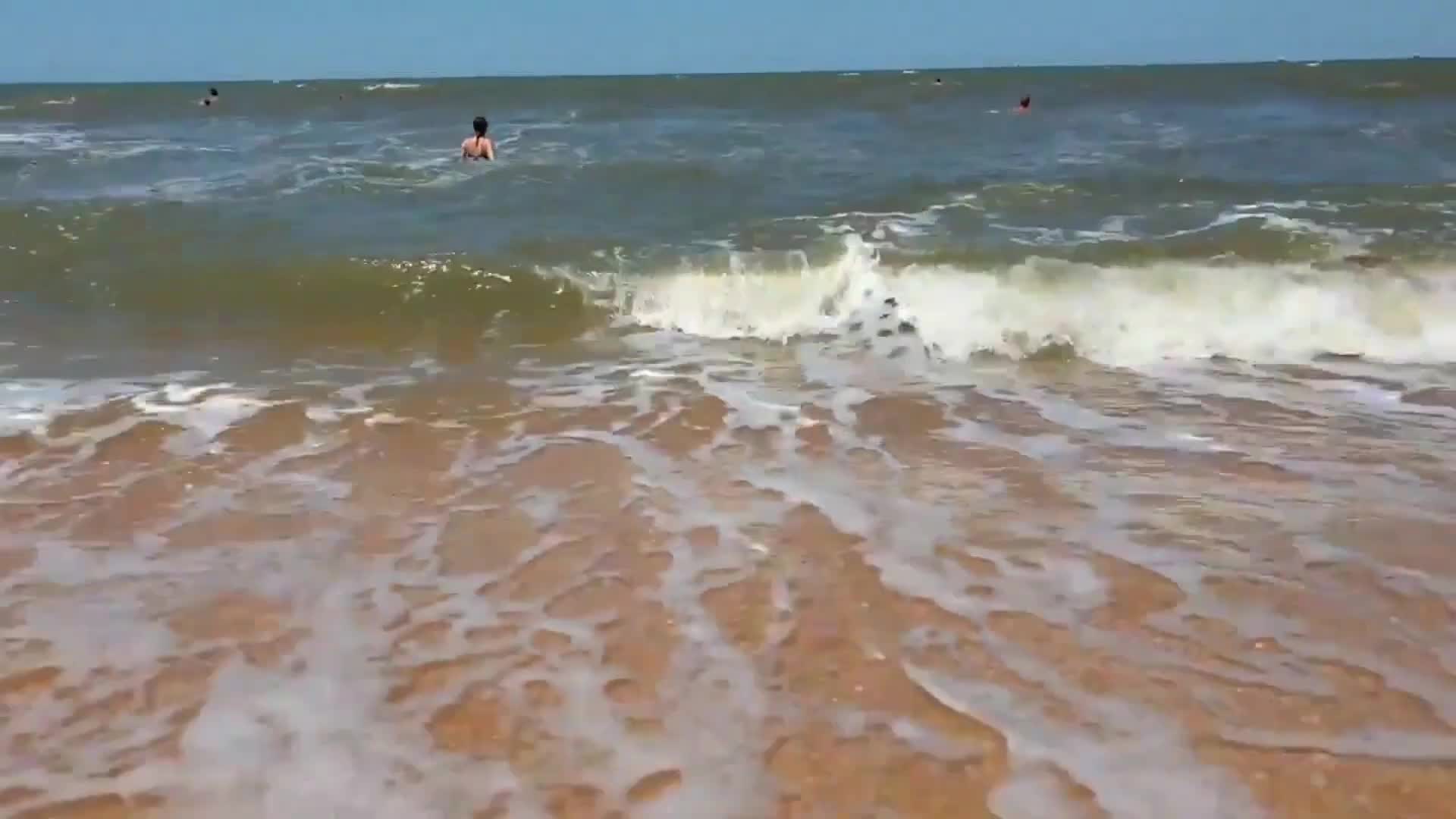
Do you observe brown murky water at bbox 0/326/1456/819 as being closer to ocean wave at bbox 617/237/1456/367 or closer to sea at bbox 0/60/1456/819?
sea at bbox 0/60/1456/819

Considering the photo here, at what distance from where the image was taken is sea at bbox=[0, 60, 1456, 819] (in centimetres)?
270

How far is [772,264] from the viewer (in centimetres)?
901

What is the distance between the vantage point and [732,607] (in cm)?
346

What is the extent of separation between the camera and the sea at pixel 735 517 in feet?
8.86

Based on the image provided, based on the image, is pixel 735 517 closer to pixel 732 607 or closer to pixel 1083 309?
pixel 732 607

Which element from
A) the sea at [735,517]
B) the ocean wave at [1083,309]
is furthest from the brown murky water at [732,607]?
the ocean wave at [1083,309]

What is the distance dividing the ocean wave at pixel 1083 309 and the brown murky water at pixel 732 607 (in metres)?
1.36

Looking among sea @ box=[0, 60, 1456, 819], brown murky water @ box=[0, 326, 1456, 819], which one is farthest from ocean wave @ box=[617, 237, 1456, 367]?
brown murky water @ box=[0, 326, 1456, 819]

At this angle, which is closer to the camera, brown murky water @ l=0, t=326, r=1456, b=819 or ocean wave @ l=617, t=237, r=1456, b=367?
brown murky water @ l=0, t=326, r=1456, b=819

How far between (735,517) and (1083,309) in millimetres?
4423

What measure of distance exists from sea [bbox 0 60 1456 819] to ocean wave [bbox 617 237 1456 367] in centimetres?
4

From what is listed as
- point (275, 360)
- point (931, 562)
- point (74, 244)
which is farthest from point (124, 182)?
point (931, 562)

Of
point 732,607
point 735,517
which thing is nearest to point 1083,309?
point 735,517

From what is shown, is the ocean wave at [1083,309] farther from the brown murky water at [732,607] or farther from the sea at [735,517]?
the brown murky water at [732,607]
